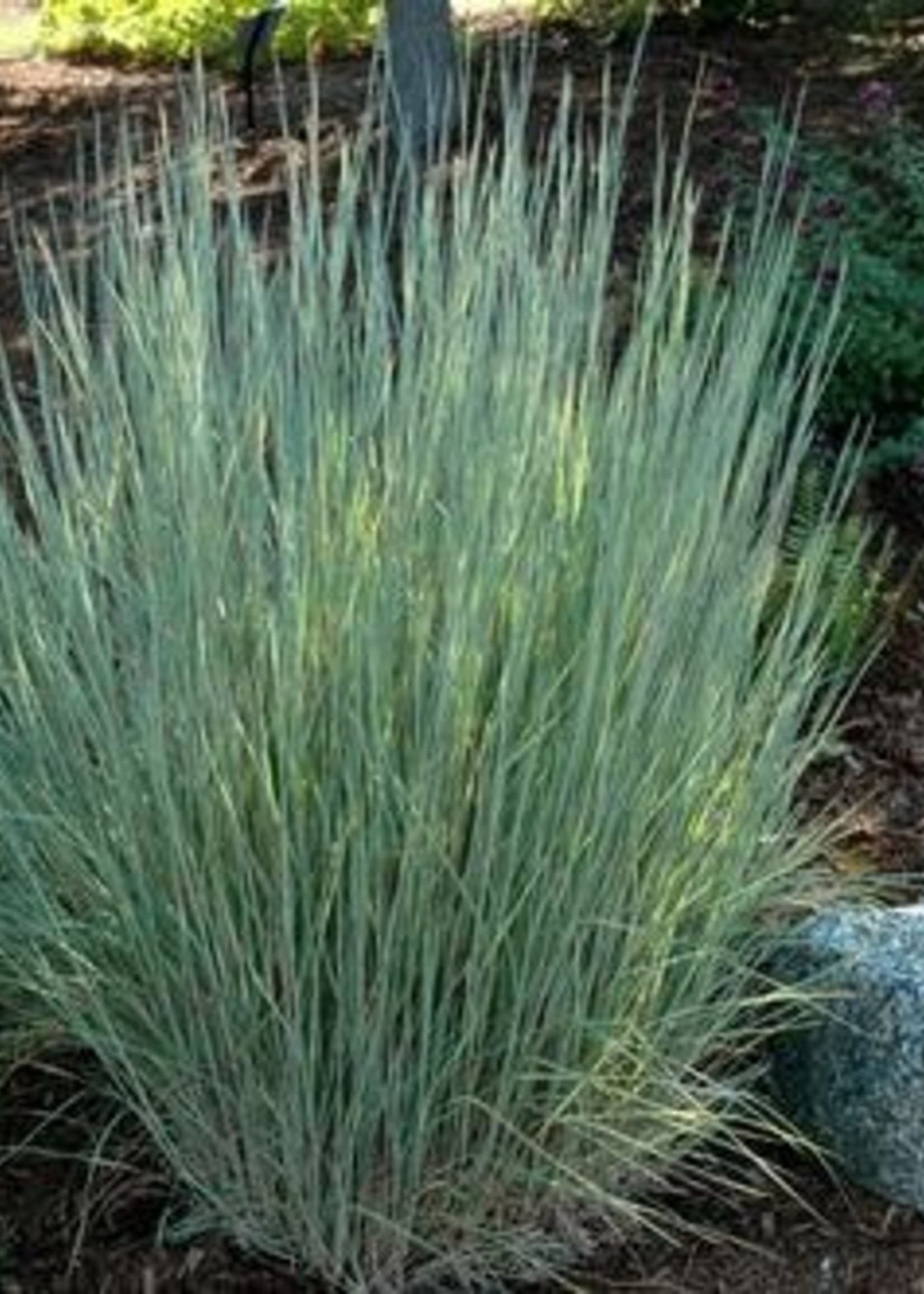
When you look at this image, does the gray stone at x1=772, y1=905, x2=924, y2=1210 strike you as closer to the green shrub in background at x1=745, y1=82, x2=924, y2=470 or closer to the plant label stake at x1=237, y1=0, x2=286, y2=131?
the green shrub in background at x1=745, y1=82, x2=924, y2=470

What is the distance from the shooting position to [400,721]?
2529mm

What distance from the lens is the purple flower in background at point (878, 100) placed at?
602cm

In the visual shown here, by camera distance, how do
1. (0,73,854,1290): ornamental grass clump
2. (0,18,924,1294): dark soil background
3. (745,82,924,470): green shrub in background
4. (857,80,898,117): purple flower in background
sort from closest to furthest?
(0,73,854,1290): ornamental grass clump → (0,18,924,1294): dark soil background → (745,82,924,470): green shrub in background → (857,80,898,117): purple flower in background

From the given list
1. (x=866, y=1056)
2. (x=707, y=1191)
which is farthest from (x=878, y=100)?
(x=707, y=1191)

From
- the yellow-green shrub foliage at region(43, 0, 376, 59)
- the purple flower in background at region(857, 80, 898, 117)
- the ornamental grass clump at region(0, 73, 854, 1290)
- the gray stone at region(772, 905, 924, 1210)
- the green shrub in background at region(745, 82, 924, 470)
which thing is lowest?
the yellow-green shrub foliage at region(43, 0, 376, 59)

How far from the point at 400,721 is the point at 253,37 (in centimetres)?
325

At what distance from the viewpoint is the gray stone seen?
290 centimetres

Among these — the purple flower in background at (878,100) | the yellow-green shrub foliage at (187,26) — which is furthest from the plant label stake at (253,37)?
the purple flower in background at (878,100)

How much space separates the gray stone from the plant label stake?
7.71 ft

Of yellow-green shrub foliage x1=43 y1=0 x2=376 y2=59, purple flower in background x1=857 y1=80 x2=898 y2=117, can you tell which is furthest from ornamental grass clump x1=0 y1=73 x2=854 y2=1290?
yellow-green shrub foliage x1=43 y1=0 x2=376 y2=59

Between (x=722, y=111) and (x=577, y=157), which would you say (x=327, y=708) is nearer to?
(x=577, y=157)

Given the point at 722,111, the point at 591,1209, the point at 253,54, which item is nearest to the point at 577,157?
the point at 591,1209

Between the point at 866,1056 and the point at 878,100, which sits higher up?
the point at 866,1056

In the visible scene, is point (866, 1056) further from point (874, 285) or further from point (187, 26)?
point (187, 26)
